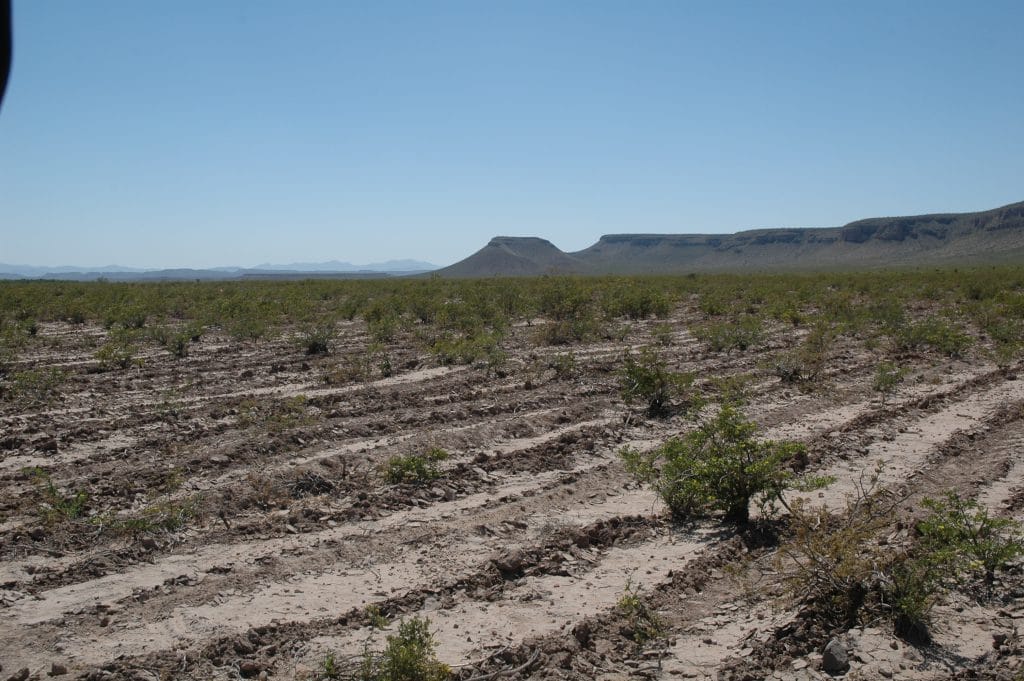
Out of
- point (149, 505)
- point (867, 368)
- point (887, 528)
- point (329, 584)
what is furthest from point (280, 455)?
point (867, 368)

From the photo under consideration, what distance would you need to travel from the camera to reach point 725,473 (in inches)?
229

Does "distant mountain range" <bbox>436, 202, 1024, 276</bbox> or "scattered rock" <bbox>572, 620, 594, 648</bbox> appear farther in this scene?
"distant mountain range" <bbox>436, 202, 1024, 276</bbox>

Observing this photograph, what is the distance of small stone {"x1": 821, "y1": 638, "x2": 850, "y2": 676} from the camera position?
3.78 meters

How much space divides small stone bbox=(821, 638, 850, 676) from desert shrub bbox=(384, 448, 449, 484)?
12.4 feet

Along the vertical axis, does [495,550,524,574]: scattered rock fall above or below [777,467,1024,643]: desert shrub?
below

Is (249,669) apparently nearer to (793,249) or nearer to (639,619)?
(639,619)

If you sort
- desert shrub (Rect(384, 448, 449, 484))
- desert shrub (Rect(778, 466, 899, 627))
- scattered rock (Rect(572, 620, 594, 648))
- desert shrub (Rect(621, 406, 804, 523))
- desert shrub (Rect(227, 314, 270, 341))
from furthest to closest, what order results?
desert shrub (Rect(227, 314, 270, 341)) → desert shrub (Rect(384, 448, 449, 484)) → desert shrub (Rect(621, 406, 804, 523)) → desert shrub (Rect(778, 466, 899, 627)) → scattered rock (Rect(572, 620, 594, 648))

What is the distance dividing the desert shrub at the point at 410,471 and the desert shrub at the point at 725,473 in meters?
2.04

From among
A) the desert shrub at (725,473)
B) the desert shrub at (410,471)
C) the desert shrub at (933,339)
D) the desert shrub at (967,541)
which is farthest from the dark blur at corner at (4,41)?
the desert shrub at (933,339)

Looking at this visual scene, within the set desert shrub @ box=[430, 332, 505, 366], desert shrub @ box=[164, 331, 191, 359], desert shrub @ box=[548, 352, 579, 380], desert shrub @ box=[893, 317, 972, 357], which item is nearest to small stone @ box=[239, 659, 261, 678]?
desert shrub @ box=[548, 352, 579, 380]

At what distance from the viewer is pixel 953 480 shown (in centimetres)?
674

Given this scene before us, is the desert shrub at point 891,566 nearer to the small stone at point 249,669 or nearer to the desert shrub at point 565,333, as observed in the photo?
the small stone at point 249,669

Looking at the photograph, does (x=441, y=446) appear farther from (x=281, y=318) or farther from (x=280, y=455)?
(x=281, y=318)

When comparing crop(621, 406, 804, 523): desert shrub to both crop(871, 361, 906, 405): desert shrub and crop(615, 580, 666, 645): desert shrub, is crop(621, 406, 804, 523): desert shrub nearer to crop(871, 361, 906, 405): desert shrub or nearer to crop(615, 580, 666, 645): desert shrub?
crop(615, 580, 666, 645): desert shrub
